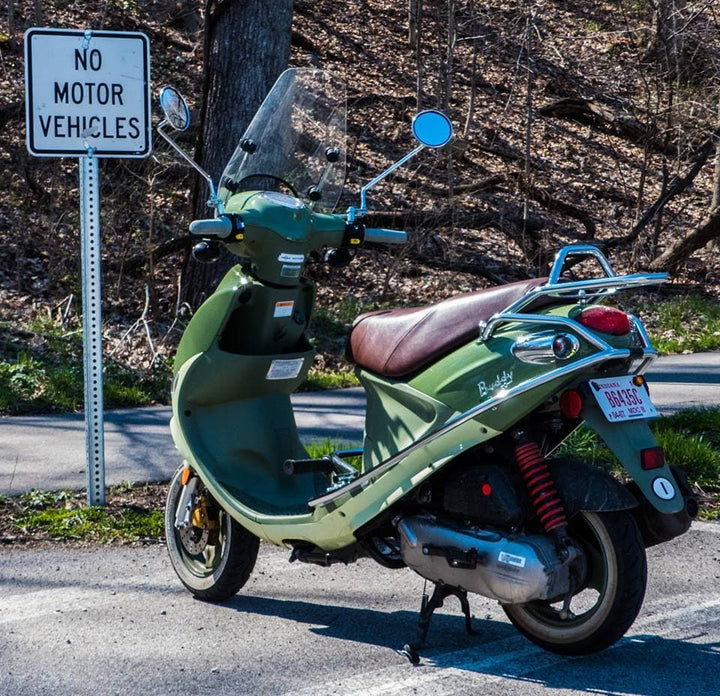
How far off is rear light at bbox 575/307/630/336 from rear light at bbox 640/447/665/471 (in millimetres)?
396

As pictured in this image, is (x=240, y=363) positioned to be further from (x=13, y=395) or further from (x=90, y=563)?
(x=13, y=395)

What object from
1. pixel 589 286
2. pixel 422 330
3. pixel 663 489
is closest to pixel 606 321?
pixel 589 286

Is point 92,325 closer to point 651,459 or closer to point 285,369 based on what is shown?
point 285,369

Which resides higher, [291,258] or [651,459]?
[291,258]

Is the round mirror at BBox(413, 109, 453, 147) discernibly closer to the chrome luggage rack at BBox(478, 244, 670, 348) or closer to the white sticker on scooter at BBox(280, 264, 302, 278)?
the white sticker on scooter at BBox(280, 264, 302, 278)

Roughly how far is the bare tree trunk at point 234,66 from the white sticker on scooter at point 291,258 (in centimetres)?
520

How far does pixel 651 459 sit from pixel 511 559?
0.57 metres

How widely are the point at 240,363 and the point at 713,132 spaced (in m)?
11.1

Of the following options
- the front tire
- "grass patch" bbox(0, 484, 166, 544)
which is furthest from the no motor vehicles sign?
the front tire

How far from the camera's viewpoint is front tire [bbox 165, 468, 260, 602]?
4.58m

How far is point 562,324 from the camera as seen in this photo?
365 centimetres

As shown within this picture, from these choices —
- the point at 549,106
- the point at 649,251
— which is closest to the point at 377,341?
the point at 649,251

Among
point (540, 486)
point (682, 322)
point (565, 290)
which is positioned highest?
point (565, 290)

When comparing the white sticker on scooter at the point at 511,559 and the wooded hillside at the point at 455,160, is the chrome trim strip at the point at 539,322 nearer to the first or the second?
the white sticker on scooter at the point at 511,559
